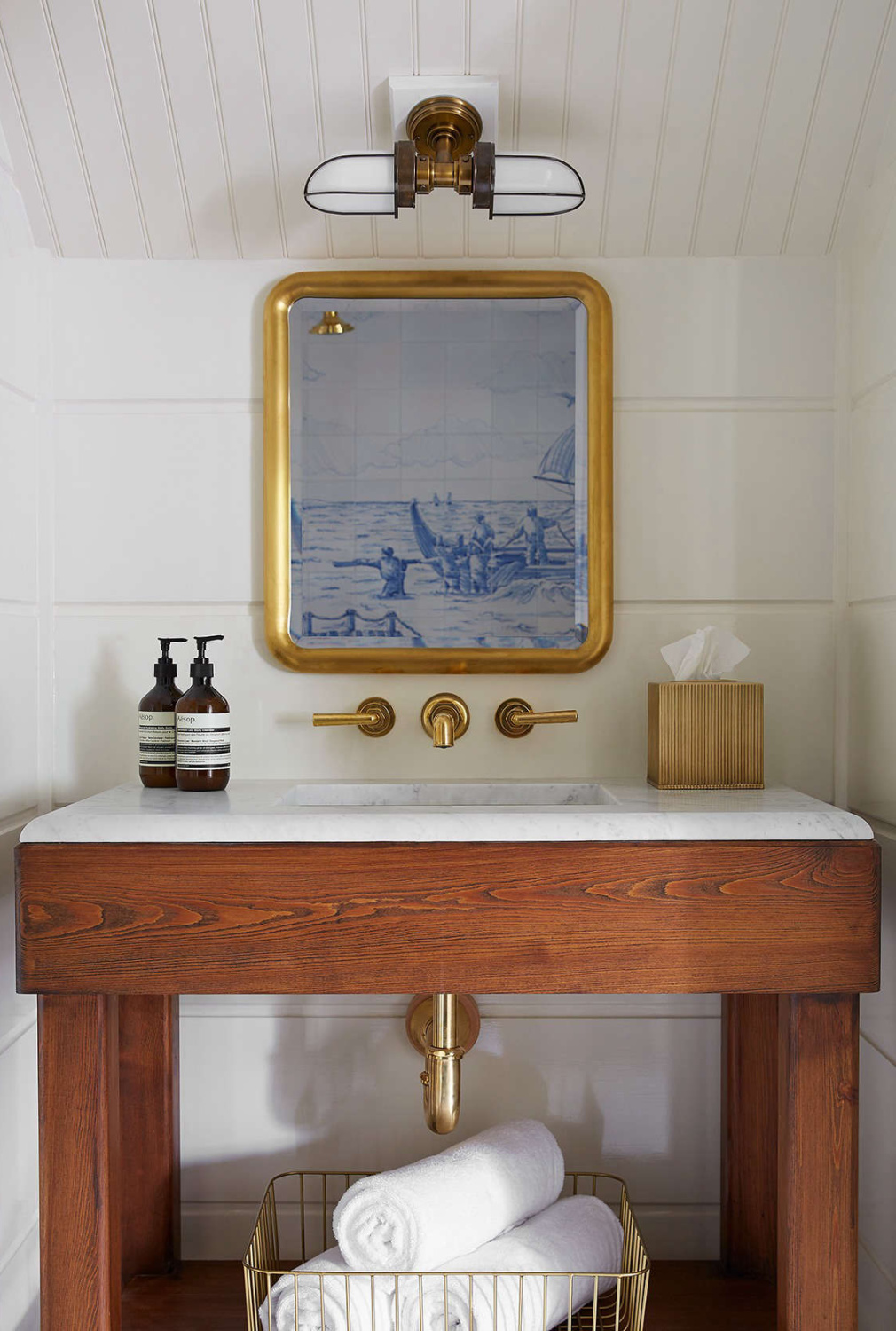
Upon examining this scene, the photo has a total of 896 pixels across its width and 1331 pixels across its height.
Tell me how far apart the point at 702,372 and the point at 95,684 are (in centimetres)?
109

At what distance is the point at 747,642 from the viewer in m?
1.59

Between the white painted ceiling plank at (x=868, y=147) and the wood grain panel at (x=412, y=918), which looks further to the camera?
the white painted ceiling plank at (x=868, y=147)

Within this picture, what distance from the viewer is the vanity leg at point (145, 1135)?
1.52 meters

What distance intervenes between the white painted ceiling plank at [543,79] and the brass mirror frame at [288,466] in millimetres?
113

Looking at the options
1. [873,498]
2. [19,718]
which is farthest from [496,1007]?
[873,498]

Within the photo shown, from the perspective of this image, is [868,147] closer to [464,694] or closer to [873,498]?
[873,498]

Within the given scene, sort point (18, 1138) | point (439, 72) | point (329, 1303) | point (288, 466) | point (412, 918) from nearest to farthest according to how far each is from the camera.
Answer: point (412, 918) < point (329, 1303) < point (439, 72) < point (18, 1138) < point (288, 466)

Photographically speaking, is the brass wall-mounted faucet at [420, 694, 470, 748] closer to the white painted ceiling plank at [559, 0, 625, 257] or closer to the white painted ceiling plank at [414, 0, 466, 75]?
the white painted ceiling plank at [559, 0, 625, 257]

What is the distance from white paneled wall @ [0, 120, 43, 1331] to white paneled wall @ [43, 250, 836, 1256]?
0.04 metres

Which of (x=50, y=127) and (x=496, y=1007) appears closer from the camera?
(x=50, y=127)

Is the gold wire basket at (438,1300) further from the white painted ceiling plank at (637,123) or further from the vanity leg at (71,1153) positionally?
the white painted ceiling plank at (637,123)

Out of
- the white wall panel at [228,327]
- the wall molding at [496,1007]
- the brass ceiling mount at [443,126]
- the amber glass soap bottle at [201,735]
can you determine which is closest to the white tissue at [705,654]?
the white wall panel at [228,327]

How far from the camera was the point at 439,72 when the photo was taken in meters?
1.34

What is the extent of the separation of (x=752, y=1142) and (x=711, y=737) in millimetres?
641
